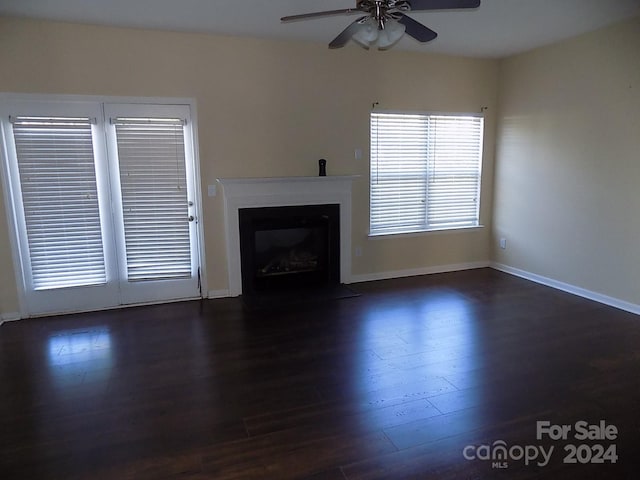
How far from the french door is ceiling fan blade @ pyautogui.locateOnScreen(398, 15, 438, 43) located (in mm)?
2425

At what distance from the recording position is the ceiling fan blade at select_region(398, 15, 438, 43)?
254cm

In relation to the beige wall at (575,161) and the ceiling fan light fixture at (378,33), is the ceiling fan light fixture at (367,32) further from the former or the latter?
the beige wall at (575,161)

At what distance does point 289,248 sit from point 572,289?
3.17 meters

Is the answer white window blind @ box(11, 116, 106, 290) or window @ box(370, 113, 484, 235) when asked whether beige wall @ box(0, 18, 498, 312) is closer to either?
window @ box(370, 113, 484, 235)

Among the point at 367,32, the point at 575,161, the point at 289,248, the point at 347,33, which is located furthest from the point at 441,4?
the point at 289,248

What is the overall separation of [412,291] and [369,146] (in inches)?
68.9

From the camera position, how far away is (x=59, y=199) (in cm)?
390

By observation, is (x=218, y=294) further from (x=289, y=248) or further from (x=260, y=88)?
(x=260, y=88)

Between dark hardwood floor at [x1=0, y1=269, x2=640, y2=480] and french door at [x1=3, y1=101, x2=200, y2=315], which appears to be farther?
french door at [x1=3, y1=101, x2=200, y2=315]

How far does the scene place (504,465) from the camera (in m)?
2.00

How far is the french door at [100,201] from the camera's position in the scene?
12.5 feet

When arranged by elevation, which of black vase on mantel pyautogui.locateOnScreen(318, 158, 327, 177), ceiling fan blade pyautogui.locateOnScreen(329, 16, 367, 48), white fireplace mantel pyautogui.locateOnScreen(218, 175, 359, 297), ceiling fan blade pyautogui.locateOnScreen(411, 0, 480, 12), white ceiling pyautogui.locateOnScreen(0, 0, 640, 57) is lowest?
white fireplace mantel pyautogui.locateOnScreen(218, 175, 359, 297)

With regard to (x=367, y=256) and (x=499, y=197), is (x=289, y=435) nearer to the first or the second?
(x=367, y=256)

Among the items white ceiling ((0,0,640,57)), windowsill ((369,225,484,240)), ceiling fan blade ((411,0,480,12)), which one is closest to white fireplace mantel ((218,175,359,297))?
windowsill ((369,225,484,240))
